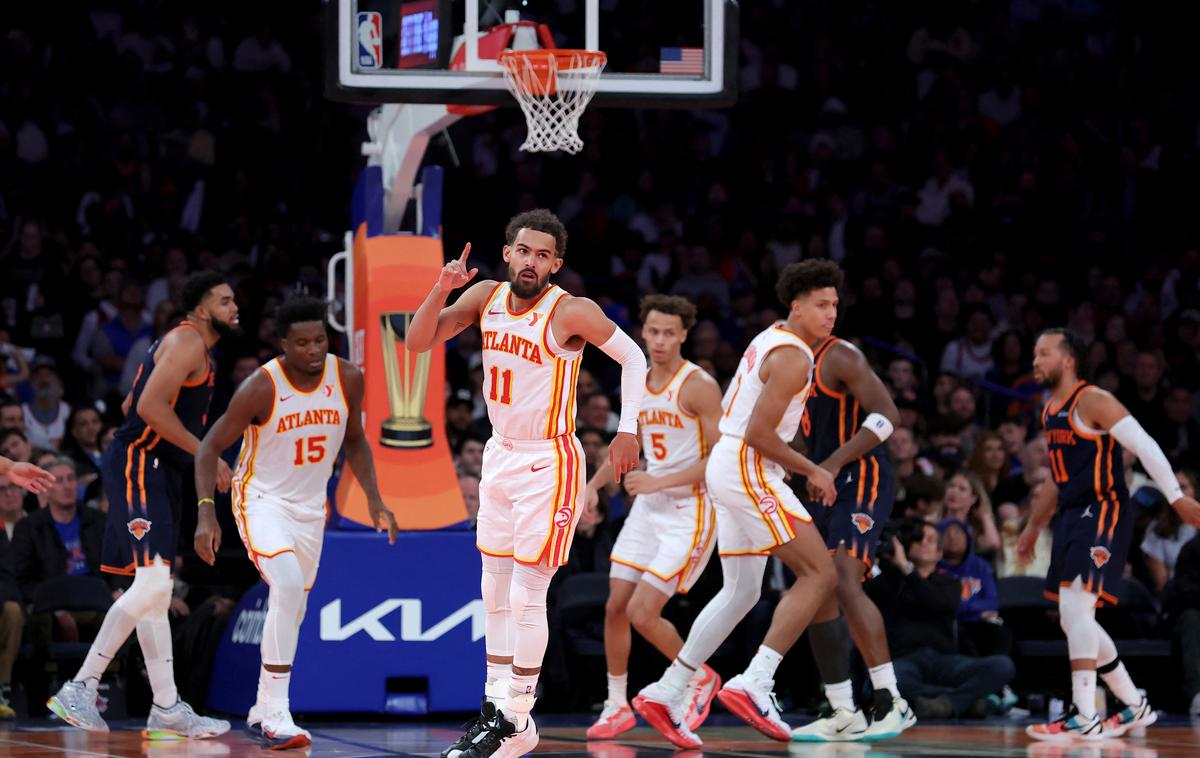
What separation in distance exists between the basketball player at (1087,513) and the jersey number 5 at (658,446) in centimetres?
205

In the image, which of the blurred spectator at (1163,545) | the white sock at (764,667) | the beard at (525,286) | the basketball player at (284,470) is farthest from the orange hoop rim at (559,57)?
the blurred spectator at (1163,545)

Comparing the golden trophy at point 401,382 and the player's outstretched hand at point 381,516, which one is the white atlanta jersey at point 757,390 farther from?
the golden trophy at point 401,382

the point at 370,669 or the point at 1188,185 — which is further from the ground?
the point at 1188,185

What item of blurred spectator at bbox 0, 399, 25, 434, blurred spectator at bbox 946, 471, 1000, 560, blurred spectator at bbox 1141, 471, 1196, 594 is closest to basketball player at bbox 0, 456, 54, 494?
blurred spectator at bbox 0, 399, 25, 434

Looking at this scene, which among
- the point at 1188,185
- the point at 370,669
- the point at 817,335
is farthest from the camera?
the point at 1188,185

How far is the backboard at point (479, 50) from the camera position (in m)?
9.23

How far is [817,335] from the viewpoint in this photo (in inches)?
348

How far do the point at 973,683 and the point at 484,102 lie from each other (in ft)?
15.0

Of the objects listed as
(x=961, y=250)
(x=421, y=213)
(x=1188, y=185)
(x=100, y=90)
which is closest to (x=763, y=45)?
(x=961, y=250)

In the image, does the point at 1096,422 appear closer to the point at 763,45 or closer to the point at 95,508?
the point at 95,508

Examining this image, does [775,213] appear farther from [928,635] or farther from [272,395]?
[272,395]

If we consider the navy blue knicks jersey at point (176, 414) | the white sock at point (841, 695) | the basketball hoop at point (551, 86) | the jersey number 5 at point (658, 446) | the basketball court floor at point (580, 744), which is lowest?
the basketball court floor at point (580, 744)

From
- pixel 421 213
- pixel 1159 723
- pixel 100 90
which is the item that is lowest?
Answer: pixel 1159 723

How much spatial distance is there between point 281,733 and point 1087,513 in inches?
172
